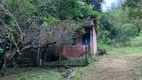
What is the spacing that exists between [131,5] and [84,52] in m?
4.55

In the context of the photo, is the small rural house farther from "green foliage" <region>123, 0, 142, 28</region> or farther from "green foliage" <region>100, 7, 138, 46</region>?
"green foliage" <region>100, 7, 138, 46</region>

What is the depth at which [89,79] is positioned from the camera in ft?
30.9

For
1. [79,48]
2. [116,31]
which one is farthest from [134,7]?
[116,31]

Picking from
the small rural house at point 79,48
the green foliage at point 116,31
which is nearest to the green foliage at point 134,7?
the small rural house at point 79,48

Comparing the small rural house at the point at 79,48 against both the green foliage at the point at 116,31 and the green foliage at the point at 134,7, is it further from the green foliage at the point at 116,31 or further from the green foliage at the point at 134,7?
the green foliage at the point at 116,31

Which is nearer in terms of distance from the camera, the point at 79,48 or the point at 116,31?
the point at 79,48

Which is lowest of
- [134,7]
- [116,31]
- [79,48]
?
[79,48]

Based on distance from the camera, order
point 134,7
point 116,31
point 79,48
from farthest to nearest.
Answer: point 116,31, point 79,48, point 134,7

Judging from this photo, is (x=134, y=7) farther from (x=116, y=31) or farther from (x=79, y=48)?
(x=116, y=31)

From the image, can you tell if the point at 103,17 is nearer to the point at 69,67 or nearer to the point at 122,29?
the point at 122,29

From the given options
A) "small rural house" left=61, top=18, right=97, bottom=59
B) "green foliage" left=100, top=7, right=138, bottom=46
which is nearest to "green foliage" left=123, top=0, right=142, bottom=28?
"small rural house" left=61, top=18, right=97, bottom=59

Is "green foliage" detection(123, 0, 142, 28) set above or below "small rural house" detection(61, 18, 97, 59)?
above

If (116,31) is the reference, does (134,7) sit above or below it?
above

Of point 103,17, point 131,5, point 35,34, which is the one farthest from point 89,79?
point 103,17
